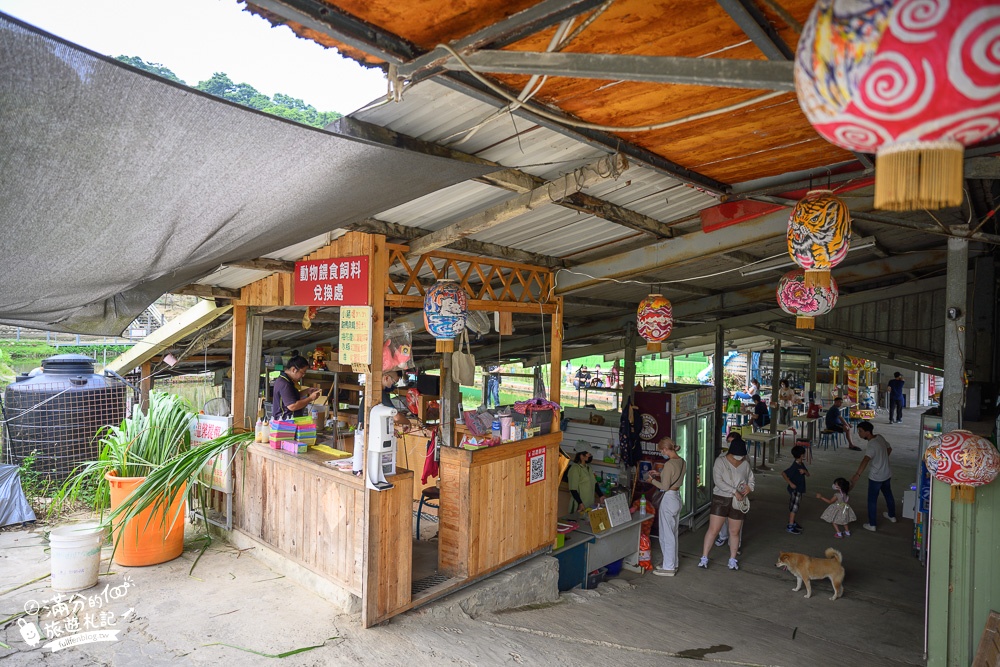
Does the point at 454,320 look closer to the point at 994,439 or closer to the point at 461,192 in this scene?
the point at 461,192

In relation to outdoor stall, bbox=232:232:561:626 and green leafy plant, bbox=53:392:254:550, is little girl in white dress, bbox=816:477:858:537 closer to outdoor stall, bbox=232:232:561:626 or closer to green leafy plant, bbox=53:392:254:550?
outdoor stall, bbox=232:232:561:626

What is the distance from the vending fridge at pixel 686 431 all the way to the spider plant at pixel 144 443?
258 inches

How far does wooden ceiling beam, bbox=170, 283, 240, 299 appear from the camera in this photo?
20.2ft

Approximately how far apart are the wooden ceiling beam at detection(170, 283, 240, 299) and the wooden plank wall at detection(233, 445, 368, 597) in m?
1.74

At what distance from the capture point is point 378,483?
466cm

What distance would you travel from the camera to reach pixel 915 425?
20.5 m

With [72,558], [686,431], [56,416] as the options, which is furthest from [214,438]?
[686,431]

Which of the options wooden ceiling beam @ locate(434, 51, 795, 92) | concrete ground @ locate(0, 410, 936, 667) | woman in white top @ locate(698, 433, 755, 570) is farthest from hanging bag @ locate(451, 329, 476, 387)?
wooden ceiling beam @ locate(434, 51, 795, 92)

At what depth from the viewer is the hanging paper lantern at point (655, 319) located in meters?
6.65

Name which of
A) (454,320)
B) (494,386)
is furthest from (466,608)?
(494,386)

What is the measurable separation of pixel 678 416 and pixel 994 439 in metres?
4.31

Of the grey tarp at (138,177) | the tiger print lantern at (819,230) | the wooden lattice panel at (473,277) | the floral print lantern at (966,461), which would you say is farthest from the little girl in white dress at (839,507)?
the grey tarp at (138,177)

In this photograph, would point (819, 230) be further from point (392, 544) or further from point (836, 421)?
point (836, 421)

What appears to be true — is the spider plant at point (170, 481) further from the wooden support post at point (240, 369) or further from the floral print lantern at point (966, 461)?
the floral print lantern at point (966, 461)
